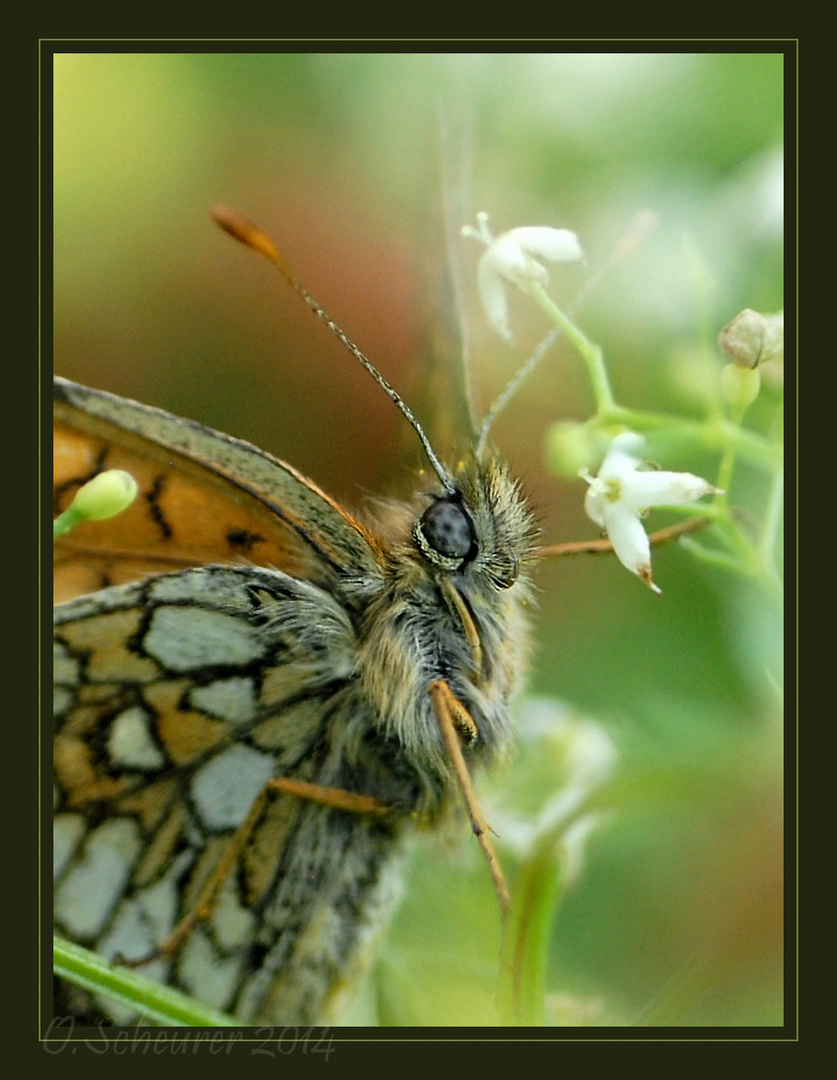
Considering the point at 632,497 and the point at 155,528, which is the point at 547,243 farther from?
the point at 155,528

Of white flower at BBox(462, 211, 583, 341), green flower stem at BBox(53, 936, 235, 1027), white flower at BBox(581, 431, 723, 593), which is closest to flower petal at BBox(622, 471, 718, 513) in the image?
white flower at BBox(581, 431, 723, 593)

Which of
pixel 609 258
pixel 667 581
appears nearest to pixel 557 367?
pixel 609 258

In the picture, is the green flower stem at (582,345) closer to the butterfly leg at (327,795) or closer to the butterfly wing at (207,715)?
the butterfly wing at (207,715)

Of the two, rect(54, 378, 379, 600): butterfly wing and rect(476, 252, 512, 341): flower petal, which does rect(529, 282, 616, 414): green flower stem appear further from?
rect(54, 378, 379, 600): butterfly wing

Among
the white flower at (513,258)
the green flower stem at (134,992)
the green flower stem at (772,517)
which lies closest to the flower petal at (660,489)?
the green flower stem at (772,517)
